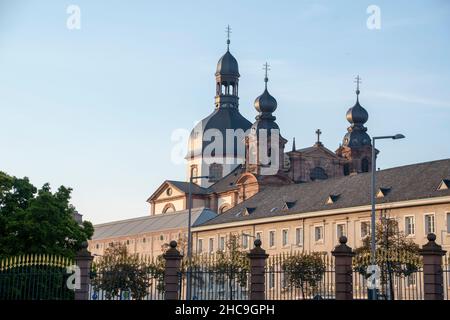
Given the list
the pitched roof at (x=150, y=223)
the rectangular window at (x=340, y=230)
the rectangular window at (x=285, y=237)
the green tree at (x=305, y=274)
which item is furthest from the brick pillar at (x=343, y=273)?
the pitched roof at (x=150, y=223)

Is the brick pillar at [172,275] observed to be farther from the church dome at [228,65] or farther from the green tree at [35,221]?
the church dome at [228,65]

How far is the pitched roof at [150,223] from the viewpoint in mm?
117412

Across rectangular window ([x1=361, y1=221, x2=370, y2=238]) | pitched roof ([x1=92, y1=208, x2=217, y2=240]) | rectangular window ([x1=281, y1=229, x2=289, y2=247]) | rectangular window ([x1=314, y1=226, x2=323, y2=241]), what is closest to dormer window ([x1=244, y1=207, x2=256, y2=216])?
rectangular window ([x1=281, y1=229, x2=289, y2=247])

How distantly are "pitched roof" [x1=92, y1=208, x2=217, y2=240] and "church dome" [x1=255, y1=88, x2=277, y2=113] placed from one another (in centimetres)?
1577

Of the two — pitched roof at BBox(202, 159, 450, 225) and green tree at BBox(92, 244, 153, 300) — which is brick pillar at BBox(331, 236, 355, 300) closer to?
green tree at BBox(92, 244, 153, 300)

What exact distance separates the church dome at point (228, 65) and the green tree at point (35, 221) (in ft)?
323

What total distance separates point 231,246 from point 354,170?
47.8 metres

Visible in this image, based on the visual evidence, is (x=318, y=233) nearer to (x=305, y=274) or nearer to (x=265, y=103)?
(x=305, y=274)

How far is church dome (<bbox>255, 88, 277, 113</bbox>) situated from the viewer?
410ft

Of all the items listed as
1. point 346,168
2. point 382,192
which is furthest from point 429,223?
point 346,168

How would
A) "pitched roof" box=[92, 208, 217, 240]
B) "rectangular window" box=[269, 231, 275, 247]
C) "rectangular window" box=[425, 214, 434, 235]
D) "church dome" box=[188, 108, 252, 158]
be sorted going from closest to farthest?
"rectangular window" box=[425, 214, 434, 235]
"rectangular window" box=[269, 231, 275, 247]
"pitched roof" box=[92, 208, 217, 240]
"church dome" box=[188, 108, 252, 158]

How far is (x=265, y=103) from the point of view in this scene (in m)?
125

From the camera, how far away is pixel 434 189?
245 ft
